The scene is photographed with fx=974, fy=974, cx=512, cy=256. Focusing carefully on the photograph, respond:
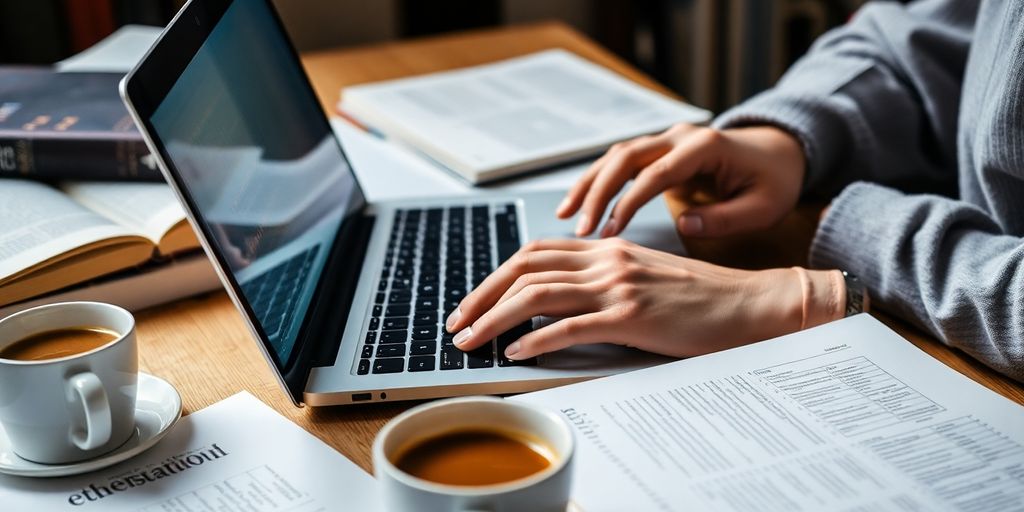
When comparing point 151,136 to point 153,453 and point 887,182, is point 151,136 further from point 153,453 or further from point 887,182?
point 887,182

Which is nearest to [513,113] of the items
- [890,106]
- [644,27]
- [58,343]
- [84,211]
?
[890,106]

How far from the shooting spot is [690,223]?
34.9 inches

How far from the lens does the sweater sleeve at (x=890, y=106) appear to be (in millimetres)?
978

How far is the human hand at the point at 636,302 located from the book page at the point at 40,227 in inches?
12.4

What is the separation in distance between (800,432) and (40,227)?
62 centimetres

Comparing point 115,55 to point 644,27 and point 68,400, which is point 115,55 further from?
point 644,27

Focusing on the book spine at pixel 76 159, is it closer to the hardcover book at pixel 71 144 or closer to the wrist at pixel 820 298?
the hardcover book at pixel 71 144

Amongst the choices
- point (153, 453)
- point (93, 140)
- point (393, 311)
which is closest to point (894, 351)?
point (393, 311)

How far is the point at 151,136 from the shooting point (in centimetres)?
55

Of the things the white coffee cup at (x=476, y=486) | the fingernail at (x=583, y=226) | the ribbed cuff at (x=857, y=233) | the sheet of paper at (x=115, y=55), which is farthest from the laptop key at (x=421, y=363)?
the sheet of paper at (x=115, y=55)

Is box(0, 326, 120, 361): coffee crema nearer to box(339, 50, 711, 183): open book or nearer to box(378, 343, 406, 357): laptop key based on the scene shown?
box(378, 343, 406, 357): laptop key

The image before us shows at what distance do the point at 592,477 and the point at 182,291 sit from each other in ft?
1.47

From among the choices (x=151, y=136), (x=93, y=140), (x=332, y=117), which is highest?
(x=151, y=136)

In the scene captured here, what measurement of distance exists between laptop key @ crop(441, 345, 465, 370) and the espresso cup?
196mm
